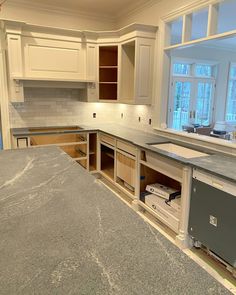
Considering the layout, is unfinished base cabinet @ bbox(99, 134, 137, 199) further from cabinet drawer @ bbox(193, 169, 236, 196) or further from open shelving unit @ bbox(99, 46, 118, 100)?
cabinet drawer @ bbox(193, 169, 236, 196)

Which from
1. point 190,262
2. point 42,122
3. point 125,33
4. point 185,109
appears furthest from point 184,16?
point 185,109

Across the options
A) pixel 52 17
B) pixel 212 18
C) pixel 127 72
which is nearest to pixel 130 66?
pixel 127 72

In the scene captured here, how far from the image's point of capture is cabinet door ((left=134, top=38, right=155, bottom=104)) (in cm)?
368

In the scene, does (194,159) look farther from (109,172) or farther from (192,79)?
(192,79)

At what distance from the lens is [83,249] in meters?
0.92

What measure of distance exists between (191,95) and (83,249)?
654 centimetres

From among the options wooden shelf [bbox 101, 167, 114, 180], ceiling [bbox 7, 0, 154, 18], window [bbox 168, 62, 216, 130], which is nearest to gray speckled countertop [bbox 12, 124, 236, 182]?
wooden shelf [bbox 101, 167, 114, 180]

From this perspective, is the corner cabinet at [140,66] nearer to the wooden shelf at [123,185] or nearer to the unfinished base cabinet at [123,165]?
the unfinished base cabinet at [123,165]

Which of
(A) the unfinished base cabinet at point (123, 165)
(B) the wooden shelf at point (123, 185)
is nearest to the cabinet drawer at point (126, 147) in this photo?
(A) the unfinished base cabinet at point (123, 165)

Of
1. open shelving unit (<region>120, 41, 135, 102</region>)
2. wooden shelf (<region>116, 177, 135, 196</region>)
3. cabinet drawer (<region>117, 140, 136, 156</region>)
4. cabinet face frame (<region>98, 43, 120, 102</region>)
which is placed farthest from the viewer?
cabinet face frame (<region>98, 43, 120, 102</region>)

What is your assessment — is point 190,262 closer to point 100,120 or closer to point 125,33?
point 125,33

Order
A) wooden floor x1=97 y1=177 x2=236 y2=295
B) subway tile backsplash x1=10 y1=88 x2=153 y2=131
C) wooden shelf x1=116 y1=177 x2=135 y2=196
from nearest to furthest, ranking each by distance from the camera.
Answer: wooden floor x1=97 y1=177 x2=236 y2=295 < wooden shelf x1=116 y1=177 x2=135 y2=196 < subway tile backsplash x1=10 y1=88 x2=153 y2=131

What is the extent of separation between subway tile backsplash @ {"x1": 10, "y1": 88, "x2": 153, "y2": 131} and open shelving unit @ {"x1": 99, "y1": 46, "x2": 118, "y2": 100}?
289 millimetres

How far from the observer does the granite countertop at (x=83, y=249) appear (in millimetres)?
749
